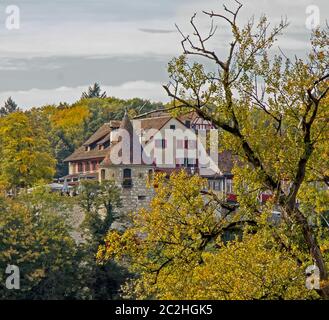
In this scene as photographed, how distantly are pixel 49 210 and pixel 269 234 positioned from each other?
36437 millimetres

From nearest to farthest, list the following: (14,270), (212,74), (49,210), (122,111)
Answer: (212,74)
(14,270)
(49,210)
(122,111)

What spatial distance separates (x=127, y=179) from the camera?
61.4 meters

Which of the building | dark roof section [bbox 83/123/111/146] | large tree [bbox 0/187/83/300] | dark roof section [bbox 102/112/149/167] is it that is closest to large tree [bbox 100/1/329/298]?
large tree [bbox 0/187/83/300]

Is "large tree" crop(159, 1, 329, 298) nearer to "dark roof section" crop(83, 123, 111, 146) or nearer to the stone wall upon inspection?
the stone wall

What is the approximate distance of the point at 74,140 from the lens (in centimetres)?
8350

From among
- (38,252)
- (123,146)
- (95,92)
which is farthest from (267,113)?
(95,92)

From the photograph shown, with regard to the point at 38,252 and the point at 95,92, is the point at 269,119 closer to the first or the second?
the point at 38,252

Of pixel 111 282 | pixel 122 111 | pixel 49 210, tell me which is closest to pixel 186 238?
pixel 111 282

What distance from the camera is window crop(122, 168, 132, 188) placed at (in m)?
60.6

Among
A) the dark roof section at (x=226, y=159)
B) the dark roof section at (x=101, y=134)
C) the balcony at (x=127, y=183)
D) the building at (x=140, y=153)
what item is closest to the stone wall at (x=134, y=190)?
the building at (x=140, y=153)

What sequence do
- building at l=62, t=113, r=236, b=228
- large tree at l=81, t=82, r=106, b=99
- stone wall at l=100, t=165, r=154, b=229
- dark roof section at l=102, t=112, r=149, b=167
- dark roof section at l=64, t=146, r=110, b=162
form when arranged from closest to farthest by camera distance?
stone wall at l=100, t=165, r=154, b=229 < building at l=62, t=113, r=236, b=228 < dark roof section at l=102, t=112, r=149, b=167 < dark roof section at l=64, t=146, r=110, b=162 < large tree at l=81, t=82, r=106, b=99

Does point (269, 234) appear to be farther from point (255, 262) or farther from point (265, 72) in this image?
point (265, 72)

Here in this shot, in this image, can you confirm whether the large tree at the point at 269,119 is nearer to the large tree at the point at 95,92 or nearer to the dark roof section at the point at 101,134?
the dark roof section at the point at 101,134
